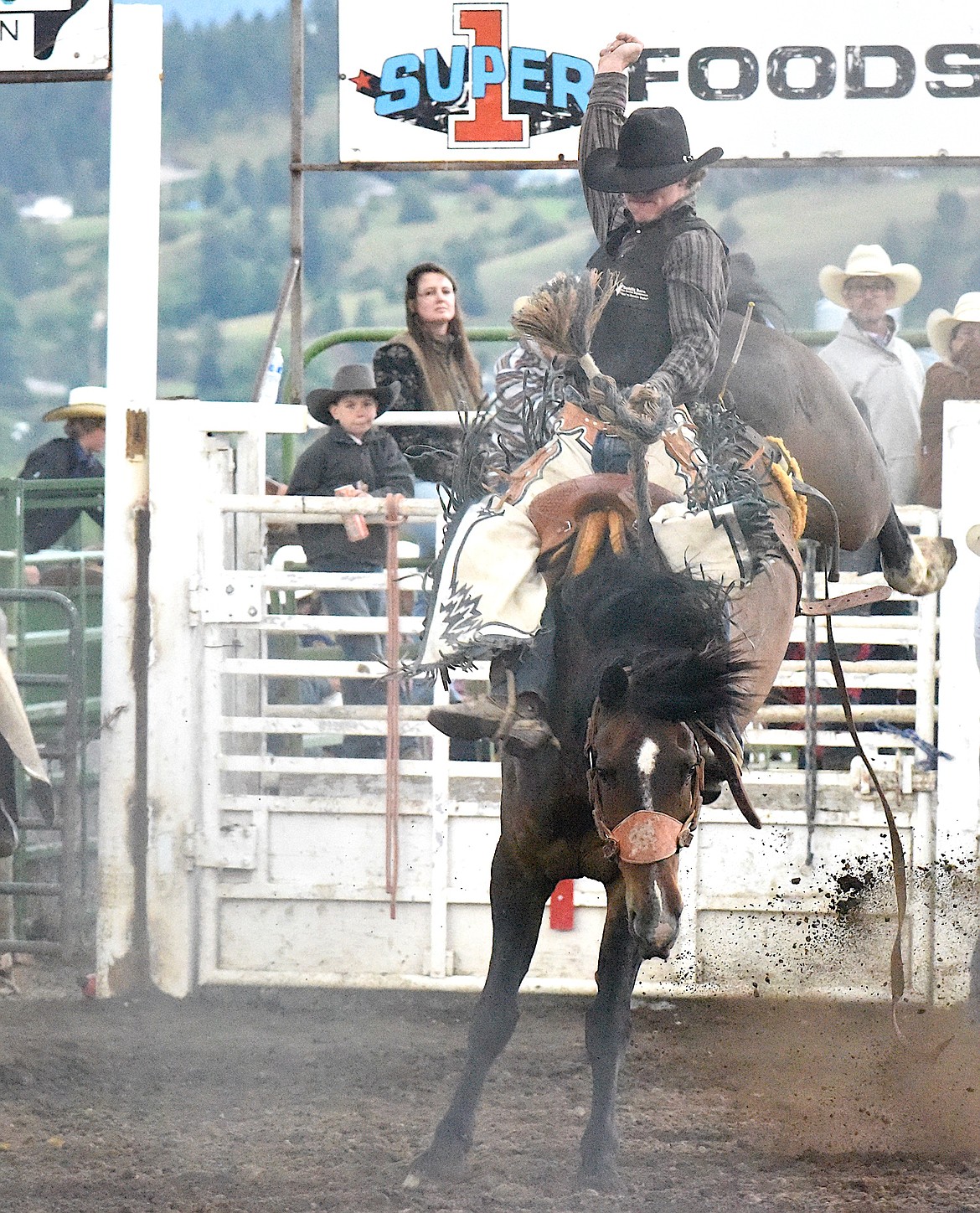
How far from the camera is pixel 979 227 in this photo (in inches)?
1791

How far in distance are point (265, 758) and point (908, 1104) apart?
8.70 ft

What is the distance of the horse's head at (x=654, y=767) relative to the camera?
10.8ft

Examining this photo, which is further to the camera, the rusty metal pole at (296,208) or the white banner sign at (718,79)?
the rusty metal pole at (296,208)

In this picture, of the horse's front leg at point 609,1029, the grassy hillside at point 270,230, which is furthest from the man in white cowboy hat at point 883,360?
the grassy hillside at point 270,230

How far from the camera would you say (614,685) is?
3504mm

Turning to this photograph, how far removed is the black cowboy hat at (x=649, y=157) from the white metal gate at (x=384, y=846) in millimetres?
1746

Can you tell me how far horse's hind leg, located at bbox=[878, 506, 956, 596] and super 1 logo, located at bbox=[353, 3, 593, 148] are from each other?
2.66 meters

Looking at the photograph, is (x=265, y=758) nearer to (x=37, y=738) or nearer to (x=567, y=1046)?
(x=37, y=738)

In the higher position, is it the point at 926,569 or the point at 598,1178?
the point at 926,569

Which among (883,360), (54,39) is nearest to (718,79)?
(883,360)

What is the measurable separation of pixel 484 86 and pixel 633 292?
2865 mm

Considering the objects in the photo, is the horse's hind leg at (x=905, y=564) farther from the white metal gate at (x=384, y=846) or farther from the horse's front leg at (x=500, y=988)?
the horse's front leg at (x=500, y=988)

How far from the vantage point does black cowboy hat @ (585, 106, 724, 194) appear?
14.1ft

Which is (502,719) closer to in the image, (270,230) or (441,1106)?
(441,1106)
